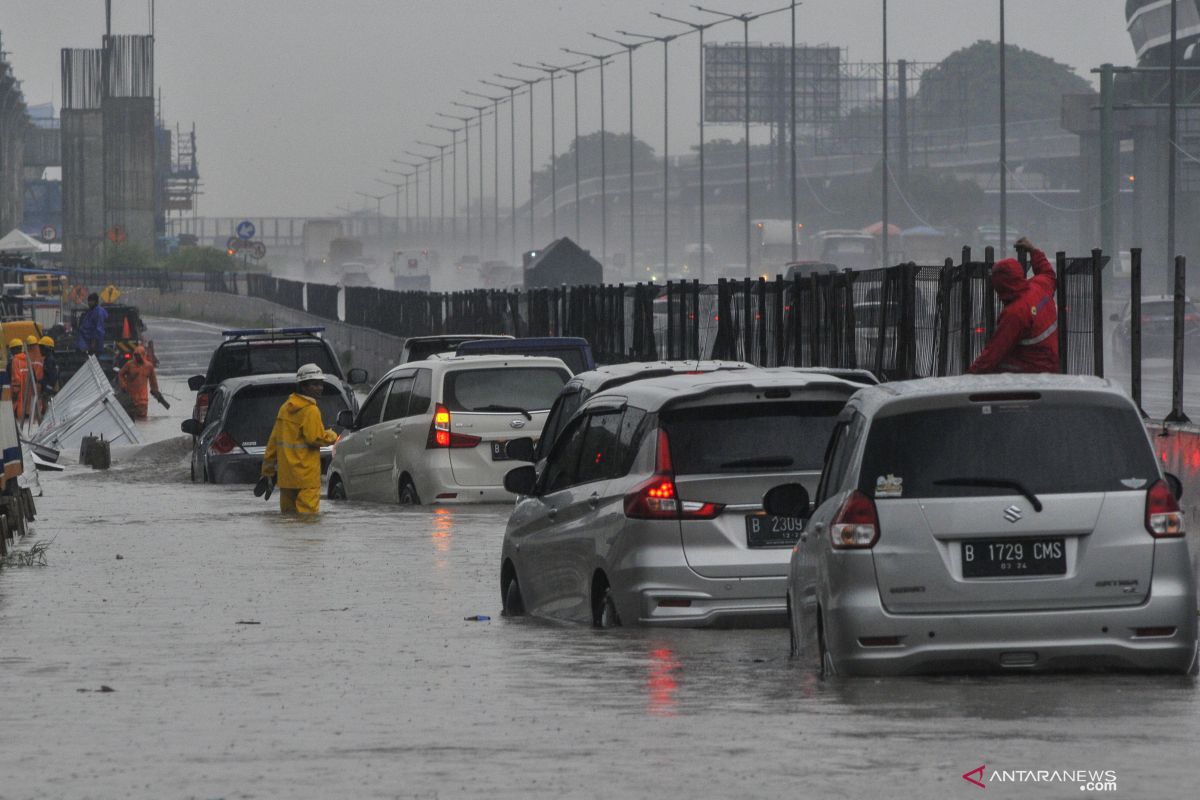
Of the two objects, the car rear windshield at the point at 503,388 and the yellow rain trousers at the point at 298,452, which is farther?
the car rear windshield at the point at 503,388

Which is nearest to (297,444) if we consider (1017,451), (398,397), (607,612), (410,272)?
(398,397)

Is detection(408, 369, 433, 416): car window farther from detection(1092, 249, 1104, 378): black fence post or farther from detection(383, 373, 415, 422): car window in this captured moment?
detection(1092, 249, 1104, 378): black fence post

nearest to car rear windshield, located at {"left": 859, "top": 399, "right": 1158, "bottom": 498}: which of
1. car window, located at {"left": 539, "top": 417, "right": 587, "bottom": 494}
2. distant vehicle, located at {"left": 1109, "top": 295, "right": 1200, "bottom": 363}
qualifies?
car window, located at {"left": 539, "top": 417, "right": 587, "bottom": 494}

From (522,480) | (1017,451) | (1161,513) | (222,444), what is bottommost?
(222,444)

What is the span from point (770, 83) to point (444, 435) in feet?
448

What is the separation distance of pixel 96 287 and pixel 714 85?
50.4 meters

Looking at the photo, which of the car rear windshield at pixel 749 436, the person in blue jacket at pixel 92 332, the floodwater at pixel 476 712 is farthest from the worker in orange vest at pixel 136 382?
the car rear windshield at pixel 749 436

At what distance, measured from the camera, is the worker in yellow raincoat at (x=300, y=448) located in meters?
20.3

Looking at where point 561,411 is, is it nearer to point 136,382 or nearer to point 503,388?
point 503,388

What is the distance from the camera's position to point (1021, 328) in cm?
1443

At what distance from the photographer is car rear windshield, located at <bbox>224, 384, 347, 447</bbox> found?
2634 cm

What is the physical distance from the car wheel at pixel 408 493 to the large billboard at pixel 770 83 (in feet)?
404

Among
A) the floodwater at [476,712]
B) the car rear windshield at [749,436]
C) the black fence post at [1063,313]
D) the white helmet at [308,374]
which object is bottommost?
the floodwater at [476,712]

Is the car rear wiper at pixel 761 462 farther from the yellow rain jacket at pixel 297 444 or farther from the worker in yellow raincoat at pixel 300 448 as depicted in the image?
the yellow rain jacket at pixel 297 444
